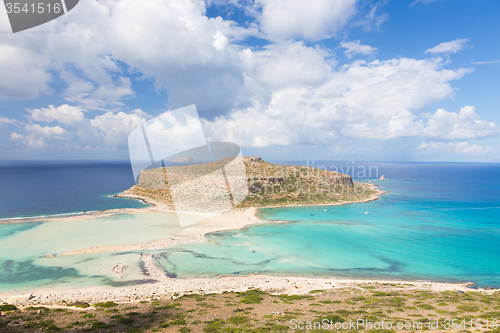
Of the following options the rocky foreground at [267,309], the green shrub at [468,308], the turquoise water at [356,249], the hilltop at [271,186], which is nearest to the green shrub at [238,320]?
the rocky foreground at [267,309]

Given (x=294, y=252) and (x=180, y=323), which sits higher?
(x=180, y=323)

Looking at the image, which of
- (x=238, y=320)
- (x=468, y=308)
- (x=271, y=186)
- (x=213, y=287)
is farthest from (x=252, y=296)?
(x=271, y=186)

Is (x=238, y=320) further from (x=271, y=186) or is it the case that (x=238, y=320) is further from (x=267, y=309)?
(x=271, y=186)

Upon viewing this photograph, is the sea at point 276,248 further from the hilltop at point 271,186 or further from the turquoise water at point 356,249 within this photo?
the hilltop at point 271,186

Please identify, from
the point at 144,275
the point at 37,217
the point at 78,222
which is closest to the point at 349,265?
the point at 144,275

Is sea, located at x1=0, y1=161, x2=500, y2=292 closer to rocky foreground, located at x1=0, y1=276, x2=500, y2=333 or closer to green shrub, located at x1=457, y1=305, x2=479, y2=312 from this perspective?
rocky foreground, located at x1=0, y1=276, x2=500, y2=333

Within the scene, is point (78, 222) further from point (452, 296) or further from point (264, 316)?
point (452, 296)
